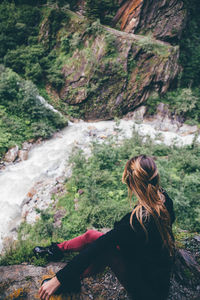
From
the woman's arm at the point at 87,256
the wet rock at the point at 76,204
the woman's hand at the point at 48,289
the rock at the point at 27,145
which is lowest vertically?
the rock at the point at 27,145

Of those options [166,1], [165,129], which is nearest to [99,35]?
[166,1]

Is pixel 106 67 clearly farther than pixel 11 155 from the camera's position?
Yes

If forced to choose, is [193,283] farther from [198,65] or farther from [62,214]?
[198,65]

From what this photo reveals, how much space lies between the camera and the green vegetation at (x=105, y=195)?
4.34 metres

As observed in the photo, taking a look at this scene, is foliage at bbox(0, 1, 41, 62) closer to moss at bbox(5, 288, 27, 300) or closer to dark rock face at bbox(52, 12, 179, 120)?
dark rock face at bbox(52, 12, 179, 120)

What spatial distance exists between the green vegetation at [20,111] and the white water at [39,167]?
76 centimetres

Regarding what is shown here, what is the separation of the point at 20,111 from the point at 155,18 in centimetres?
1192

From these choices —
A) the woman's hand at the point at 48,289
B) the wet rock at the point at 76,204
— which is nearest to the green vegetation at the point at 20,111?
the wet rock at the point at 76,204

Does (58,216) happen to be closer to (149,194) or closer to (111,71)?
(149,194)

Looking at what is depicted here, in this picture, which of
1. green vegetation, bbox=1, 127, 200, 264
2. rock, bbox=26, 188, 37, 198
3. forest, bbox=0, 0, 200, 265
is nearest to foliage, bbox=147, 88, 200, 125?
forest, bbox=0, 0, 200, 265

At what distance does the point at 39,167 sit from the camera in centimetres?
815

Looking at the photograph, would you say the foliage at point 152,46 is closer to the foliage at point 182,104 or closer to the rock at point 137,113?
the foliage at point 182,104

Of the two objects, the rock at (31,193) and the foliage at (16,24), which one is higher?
the foliage at (16,24)

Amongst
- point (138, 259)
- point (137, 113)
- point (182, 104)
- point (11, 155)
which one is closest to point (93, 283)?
point (138, 259)
